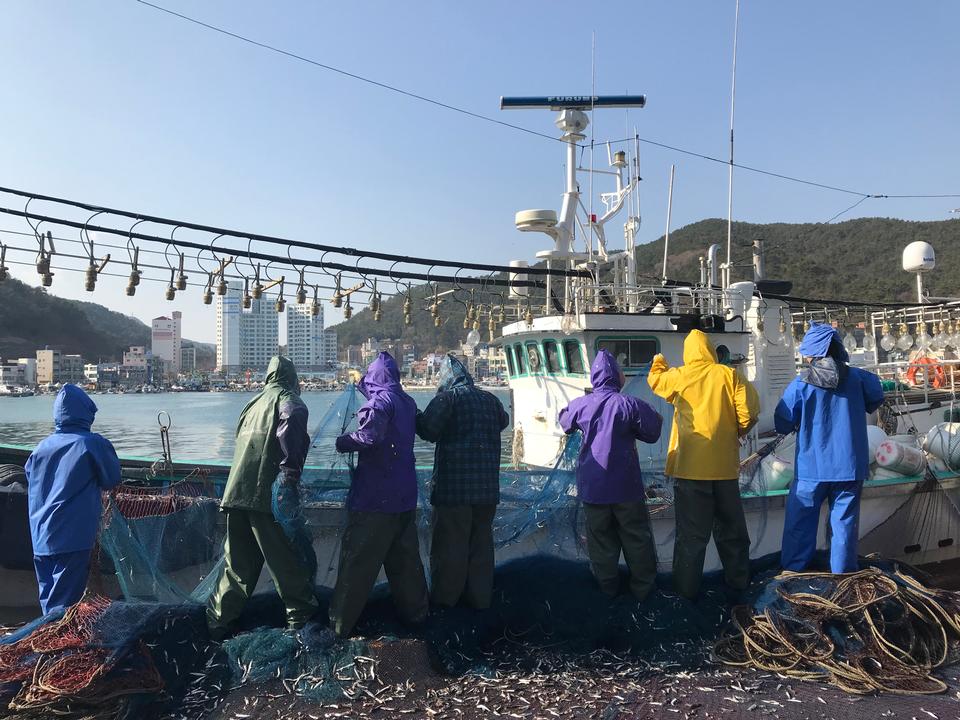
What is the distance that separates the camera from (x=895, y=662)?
361 centimetres

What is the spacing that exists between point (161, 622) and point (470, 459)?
1.94m

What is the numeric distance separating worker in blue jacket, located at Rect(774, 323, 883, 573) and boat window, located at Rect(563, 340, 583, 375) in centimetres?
364

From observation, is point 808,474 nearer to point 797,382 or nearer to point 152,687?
point 797,382

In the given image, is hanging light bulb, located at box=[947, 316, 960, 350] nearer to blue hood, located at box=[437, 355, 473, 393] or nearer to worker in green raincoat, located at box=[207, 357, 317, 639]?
blue hood, located at box=[437, 355, 473, 393]

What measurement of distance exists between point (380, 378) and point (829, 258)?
206 ft

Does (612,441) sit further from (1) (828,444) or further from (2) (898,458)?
(2) (898,458)

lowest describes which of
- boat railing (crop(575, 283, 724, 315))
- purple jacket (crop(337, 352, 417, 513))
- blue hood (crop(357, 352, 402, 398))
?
purple jacket (crop(337, 352, 417, 513))

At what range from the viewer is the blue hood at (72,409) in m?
4.14

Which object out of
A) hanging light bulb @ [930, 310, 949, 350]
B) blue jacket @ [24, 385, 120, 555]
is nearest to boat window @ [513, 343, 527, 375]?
blue jacket @ [24, 385, 120, 555]

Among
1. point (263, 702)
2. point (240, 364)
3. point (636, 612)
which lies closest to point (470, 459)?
point (636, 612)

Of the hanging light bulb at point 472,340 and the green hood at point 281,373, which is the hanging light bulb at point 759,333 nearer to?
the hanging light bulb at point 472,340

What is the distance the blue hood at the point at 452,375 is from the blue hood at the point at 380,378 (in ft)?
1.07

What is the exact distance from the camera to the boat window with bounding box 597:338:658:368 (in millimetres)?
8008

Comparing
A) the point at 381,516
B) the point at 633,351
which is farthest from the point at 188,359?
the point at 381,516
